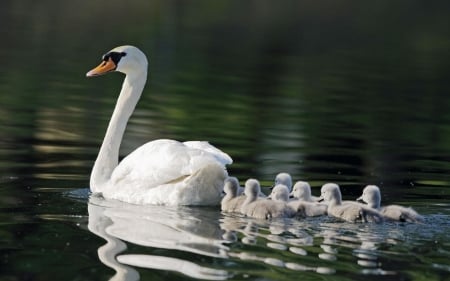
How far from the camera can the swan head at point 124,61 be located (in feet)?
51.9

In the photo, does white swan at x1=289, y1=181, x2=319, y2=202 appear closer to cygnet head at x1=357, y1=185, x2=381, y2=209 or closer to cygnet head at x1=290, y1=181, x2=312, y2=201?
cygnet head at x1=290, y1=181, x2=312, y2=201

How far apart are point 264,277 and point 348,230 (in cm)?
229

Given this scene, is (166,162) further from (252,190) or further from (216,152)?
(252,190)

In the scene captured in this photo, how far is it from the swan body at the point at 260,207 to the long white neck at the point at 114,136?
2219mm

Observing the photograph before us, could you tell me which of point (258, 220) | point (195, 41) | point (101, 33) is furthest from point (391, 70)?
point (258, 220)

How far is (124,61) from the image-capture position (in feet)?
52.2

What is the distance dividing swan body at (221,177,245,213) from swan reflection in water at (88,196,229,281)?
0.58 feet

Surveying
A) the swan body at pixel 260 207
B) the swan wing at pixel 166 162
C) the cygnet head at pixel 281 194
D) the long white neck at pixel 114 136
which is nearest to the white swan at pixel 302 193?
the cygnet head at pixel 281 194

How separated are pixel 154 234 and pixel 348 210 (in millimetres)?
2081

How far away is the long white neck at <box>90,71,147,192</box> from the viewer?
15.2m

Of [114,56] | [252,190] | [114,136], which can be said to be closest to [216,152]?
[252,190]

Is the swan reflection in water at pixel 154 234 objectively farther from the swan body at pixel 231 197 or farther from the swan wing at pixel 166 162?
the swan wing at pixel 166 162

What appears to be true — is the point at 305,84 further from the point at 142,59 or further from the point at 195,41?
the point at 142,59

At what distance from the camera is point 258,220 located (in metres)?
13.1
